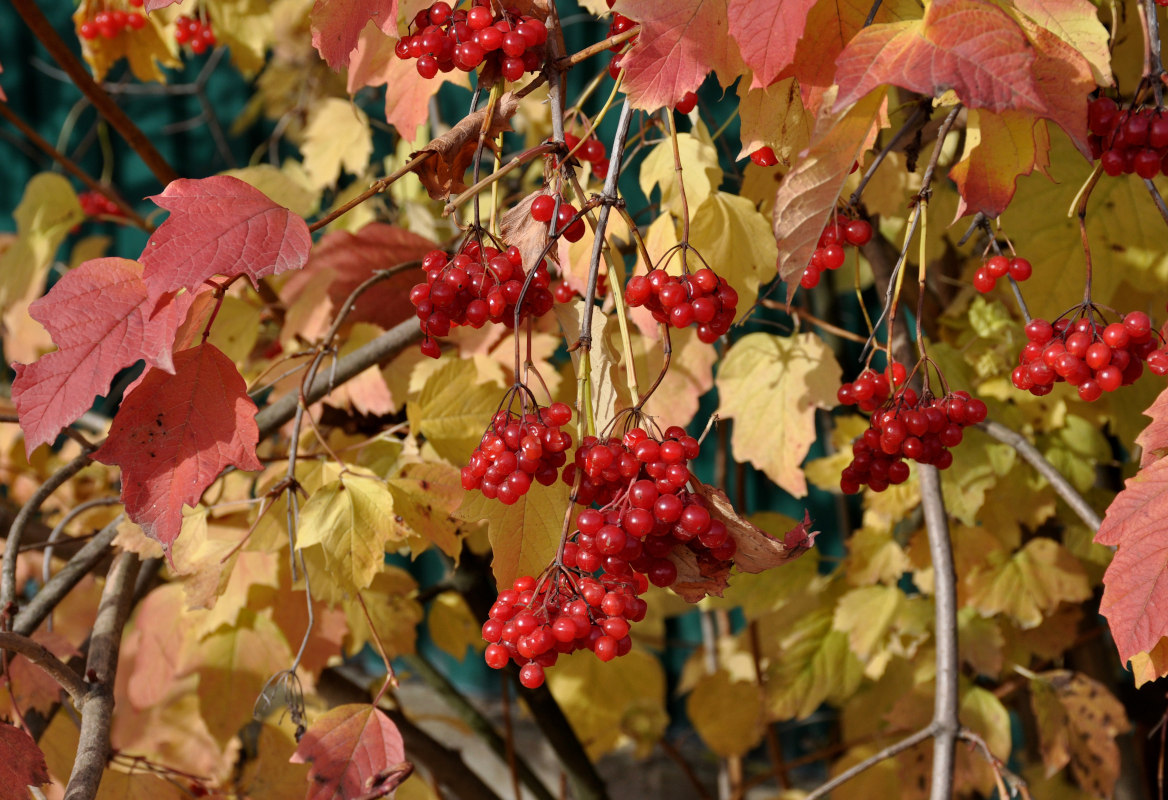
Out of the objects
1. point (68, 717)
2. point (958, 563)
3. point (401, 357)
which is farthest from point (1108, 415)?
point (68, 717)

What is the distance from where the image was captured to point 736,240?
82cm

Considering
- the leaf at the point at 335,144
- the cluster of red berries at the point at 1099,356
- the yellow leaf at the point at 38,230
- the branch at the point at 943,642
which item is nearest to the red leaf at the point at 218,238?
the cluster of red berries at the point at 1099,356

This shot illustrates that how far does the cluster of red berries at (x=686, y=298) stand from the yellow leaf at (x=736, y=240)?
10.8 inches

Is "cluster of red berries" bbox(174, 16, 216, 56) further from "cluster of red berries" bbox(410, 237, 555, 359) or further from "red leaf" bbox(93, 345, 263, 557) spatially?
"cluster of red berries" bbox(410, 237, 555, 359)

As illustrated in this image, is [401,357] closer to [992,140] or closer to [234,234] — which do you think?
[234,234]

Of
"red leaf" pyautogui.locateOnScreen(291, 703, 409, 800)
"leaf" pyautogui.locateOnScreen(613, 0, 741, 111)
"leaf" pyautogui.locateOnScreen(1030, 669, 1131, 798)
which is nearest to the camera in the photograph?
"leaf" pyautogui.locateOnScreen(613, 0, 741, 111)

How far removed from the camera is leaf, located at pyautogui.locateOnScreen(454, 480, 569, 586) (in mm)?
580

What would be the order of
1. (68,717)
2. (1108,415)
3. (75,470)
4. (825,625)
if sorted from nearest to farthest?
(75,470) → (68,717) → (1108,415) → (825,625)

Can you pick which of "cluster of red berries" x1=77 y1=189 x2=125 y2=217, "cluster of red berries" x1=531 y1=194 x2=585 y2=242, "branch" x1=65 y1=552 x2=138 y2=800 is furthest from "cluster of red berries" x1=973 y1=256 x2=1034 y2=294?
"cluster of red berries" x1=77 y1=189 x2=125 y2=217

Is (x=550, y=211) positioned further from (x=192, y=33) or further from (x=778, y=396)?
(x=192, y=33)

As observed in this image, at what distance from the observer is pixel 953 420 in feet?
2.02

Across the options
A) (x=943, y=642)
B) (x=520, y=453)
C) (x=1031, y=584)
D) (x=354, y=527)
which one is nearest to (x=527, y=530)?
(x=520, y=453)

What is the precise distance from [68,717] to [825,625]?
937 mm

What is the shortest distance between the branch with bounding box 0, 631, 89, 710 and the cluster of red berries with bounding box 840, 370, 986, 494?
582 millimetres
